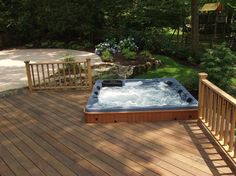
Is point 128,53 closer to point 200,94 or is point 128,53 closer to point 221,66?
point 221,66

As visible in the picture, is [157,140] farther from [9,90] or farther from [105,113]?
[9,90]

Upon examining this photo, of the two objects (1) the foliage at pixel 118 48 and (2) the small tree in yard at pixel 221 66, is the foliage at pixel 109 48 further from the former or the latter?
(2) the small tree in yard at pixel 221 66

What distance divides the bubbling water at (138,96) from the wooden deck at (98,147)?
1.85 feet

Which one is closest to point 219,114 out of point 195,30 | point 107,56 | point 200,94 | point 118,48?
point 200,94

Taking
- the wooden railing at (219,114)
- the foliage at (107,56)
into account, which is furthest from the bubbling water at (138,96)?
the foliage at (107,56)

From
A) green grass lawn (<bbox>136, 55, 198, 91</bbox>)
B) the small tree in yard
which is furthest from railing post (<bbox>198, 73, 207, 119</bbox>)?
green grass lawn (<bbox>136, 55, 198, 91</bbox>)

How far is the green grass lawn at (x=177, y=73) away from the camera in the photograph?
7090 mm

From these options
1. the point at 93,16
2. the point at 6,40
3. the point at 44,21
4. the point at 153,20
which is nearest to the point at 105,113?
the point at 153,20

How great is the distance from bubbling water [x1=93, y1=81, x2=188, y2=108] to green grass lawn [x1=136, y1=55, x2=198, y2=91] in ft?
3.54

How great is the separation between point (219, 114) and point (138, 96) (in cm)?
226

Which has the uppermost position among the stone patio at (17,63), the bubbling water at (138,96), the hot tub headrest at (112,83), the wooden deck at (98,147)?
the stone patio at (17,63)

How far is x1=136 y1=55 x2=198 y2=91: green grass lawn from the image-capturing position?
23.3ft

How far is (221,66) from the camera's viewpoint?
6309 millimetres

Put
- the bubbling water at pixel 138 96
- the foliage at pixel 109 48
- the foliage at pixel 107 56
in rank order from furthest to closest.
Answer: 1. the foliage at pixel 109 48
2. the foliage at pixel 107 56
3. the bubbling water at pixel 138 96
